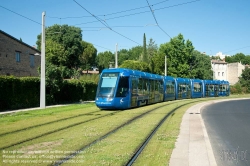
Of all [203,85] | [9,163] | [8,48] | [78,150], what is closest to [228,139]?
[78,150]

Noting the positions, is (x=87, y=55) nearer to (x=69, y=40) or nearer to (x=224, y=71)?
(x=69, y=40)

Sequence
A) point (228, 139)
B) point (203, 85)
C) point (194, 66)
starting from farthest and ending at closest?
point (194, 66), point (203, 85), point (228, 139)

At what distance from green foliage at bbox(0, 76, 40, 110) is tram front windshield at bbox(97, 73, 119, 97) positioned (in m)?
7.17

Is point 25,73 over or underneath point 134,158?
over

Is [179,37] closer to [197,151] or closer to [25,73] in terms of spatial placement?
[25,73]

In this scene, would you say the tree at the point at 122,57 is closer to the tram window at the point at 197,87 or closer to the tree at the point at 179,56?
the tree at the point at 179,56

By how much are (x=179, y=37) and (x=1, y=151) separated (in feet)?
224

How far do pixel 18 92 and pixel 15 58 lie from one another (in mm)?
12952

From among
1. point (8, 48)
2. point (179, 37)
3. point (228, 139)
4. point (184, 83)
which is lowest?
point (228, 139)

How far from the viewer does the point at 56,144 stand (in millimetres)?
7988

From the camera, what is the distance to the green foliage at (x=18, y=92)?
20.4 metres

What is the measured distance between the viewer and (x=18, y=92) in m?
22.0

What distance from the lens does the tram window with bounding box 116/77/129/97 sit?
18375 mm

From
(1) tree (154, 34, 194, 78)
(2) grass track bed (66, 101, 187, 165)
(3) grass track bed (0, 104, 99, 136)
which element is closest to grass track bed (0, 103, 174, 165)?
(2) grass track bed (66, 101, 187, 165)
